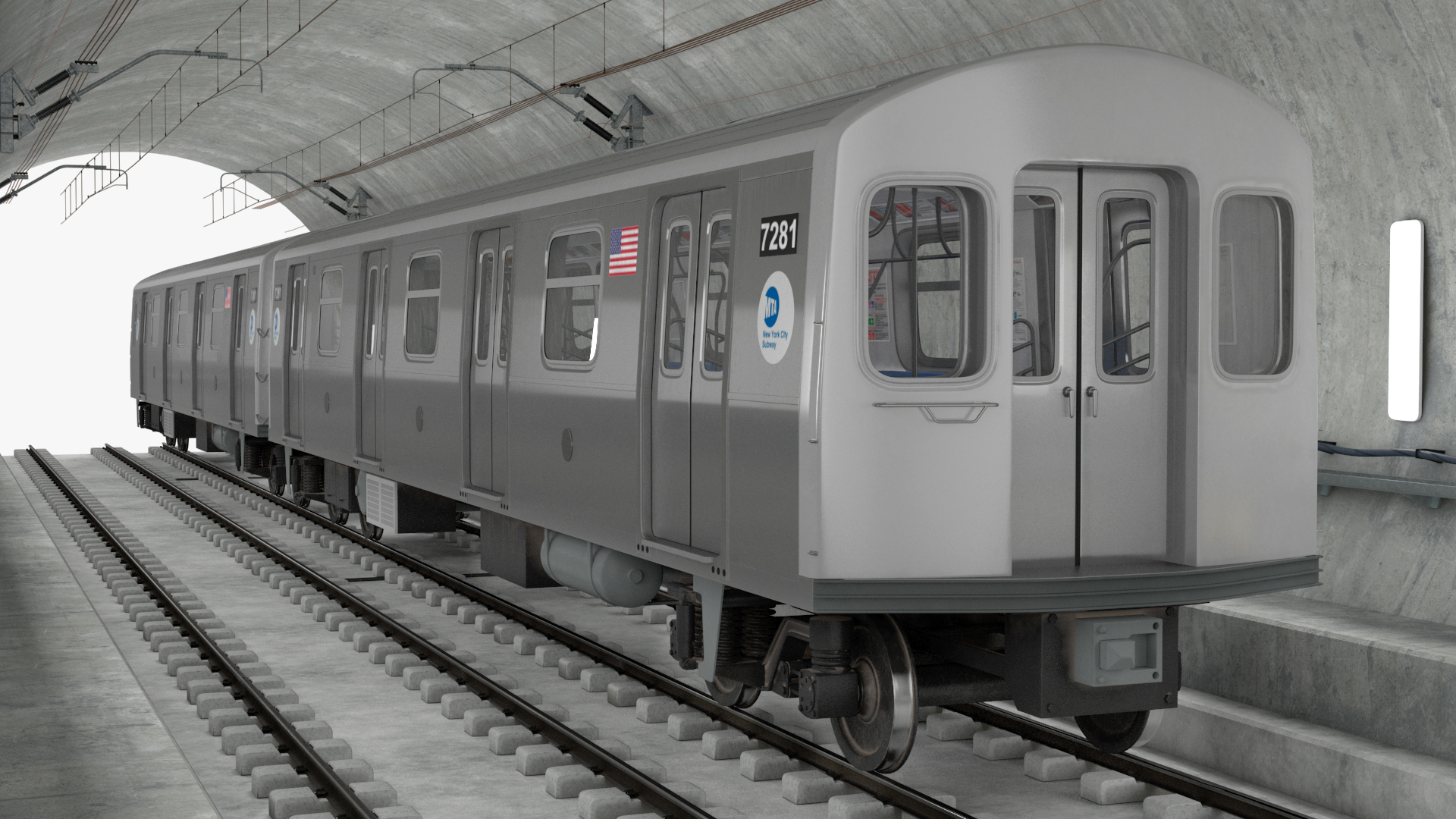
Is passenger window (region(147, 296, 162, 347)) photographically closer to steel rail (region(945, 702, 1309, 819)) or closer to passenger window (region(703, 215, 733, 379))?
passenger window (region(703, 215, 733, 379))

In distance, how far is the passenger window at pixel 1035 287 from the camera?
632 cm

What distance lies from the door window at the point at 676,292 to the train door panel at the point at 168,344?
2031 cm

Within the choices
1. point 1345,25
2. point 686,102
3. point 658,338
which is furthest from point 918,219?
point 686,102

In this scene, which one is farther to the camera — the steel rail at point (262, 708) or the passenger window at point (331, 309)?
the passenger window at point (331, 309)

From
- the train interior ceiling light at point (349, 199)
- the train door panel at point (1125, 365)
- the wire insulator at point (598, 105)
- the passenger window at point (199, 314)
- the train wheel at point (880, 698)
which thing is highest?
the train interior ceiling light at point (349, 199)

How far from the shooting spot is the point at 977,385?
6.04 m

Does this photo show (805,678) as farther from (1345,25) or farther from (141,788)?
(1345,25)

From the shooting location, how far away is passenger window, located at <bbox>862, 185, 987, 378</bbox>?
6.03 m

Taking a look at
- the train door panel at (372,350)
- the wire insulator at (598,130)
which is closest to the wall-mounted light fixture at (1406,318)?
the train door panel at (372,350)

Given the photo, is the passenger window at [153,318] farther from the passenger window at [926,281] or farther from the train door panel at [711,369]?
the passenger window at [926,281]

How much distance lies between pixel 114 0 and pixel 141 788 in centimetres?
1740

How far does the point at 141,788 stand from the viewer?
646 centimetres

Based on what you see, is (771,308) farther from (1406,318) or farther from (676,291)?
(1406,318)

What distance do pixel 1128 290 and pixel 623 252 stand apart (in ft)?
9.77
